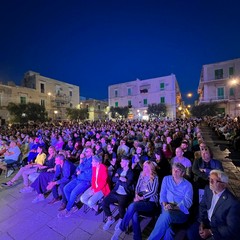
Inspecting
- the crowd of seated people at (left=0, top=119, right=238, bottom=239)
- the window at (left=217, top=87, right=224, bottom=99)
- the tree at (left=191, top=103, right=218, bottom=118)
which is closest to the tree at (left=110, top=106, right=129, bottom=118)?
the tree at (left=191, top=103, right=218, bottom=118)

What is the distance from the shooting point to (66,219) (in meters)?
3.22

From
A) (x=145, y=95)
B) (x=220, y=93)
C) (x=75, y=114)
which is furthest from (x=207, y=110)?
(x=75, y=114)

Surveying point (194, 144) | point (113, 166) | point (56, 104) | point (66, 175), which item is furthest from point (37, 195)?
point (56, 104)

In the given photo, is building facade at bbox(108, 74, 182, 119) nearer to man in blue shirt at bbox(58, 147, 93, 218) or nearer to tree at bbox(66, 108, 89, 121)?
tree at bbox(66, 108, 89, 121)

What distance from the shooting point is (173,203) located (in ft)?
8.55

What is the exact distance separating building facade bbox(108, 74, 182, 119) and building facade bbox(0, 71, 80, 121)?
11.6 metres

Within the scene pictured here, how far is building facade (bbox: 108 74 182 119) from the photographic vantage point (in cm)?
3594

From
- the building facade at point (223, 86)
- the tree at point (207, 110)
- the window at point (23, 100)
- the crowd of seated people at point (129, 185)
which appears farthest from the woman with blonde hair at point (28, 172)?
the building facade at point (223, 86)

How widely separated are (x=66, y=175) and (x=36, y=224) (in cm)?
113

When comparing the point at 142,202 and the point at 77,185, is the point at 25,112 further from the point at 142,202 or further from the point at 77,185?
the point at 142,202

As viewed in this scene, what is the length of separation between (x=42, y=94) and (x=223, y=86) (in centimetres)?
3562

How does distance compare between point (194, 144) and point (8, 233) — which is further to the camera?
point (194, 144)

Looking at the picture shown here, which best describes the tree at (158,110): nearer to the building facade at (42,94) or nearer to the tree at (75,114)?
the tree at (75,114)

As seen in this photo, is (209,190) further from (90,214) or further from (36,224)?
(36,224)
